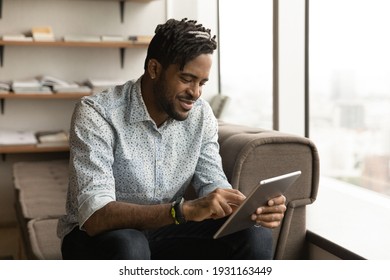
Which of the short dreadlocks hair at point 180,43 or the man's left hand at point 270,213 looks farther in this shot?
the short dreadlocks hair at point 180,43

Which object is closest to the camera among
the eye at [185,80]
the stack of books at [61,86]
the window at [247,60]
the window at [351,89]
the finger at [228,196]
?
the finger at [228,196]

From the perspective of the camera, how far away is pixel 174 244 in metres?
1.94

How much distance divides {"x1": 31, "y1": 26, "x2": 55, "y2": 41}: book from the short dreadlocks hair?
7.57 feet

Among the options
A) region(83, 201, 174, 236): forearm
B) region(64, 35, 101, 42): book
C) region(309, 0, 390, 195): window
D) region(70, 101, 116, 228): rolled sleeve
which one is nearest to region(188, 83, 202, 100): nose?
region(70, 101, 116, 228): rolled sleeve

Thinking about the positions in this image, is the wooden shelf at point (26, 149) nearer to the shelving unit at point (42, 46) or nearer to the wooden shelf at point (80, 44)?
the shelving unit at point (42, 46)

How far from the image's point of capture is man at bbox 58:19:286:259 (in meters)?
1.69

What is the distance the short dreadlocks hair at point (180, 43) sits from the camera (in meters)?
1.84

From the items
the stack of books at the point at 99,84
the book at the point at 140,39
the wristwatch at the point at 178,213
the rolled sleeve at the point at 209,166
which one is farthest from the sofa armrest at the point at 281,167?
the book at the point at 140,39

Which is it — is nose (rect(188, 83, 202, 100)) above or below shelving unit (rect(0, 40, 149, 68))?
below

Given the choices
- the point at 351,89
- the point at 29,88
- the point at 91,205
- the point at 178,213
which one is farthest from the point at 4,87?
the point at 178,213

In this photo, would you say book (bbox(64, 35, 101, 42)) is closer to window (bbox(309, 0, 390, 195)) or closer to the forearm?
window (bbox(309, 0, 390, 195))

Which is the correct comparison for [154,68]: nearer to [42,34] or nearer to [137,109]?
[137,109]

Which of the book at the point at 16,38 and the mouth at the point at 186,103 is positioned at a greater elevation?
the book at the point at 16,38
